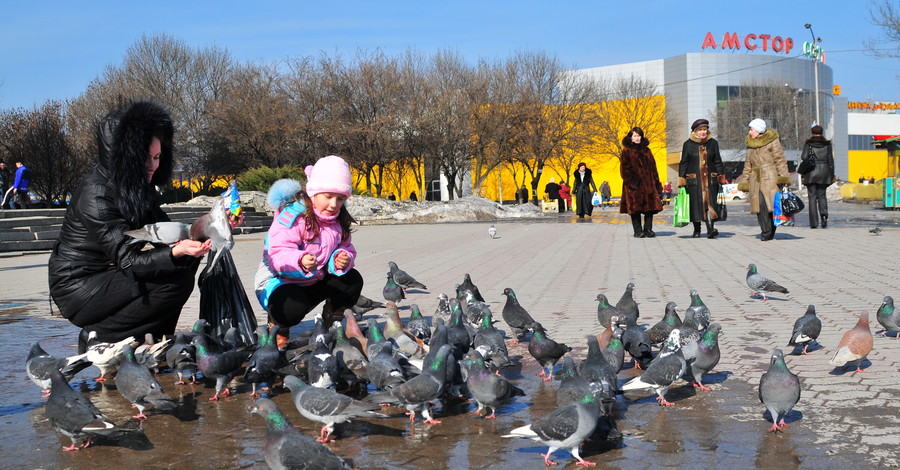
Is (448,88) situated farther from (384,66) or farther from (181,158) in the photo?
(181,158)

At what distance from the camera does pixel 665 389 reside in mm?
4812

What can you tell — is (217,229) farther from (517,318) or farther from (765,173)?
(765,173)

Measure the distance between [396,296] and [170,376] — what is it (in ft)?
11.6

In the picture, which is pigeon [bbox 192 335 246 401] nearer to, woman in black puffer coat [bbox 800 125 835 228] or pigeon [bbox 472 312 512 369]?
pigeon [bbox 472 312 512 369]

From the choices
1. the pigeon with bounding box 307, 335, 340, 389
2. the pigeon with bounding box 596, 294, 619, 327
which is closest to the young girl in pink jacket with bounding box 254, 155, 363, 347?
the pigeon with bounding box 307, 335, 340, 389

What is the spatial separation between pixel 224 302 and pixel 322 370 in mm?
1736

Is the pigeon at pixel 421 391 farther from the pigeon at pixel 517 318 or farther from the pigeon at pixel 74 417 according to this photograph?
the pigeon at pixel 517 318

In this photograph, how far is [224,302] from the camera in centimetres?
627

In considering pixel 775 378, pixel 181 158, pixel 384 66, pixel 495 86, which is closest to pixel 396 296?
pixel 775 378

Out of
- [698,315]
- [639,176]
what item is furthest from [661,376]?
[639,176]

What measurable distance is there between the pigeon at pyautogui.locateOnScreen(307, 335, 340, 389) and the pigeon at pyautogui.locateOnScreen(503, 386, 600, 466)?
1.41 m

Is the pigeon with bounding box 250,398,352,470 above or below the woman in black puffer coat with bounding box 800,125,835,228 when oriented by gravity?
below

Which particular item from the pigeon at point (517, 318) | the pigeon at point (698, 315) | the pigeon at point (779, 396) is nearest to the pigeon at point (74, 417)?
the pigeon at point (779, 396)

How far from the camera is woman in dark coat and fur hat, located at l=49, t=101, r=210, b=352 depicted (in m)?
5.41
